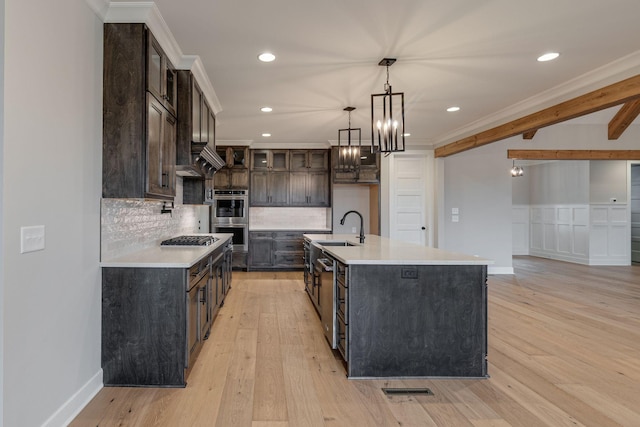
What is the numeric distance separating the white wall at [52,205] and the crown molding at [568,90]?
4.41 metres

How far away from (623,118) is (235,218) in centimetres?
716

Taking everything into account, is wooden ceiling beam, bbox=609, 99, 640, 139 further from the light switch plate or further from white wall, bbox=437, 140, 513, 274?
the light switch plate

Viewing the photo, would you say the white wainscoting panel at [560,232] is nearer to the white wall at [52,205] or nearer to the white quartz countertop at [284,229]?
the white quartz countertop at [284,229]

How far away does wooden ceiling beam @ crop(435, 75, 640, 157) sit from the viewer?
349 cm

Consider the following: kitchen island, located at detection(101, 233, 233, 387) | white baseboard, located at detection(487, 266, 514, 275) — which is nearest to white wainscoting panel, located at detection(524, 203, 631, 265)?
white baseboard, located at detection(487, 266, 514, 275)

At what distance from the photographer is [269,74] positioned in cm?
380

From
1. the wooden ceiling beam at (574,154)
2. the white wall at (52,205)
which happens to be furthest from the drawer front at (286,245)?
the white wall at (52,205)

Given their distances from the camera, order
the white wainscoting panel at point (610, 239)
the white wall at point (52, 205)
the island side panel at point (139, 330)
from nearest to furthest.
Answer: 1. the white wall at point (52, 205)
2. the island side panel at point (139, 330)
3. the white wainscoting panel at point (610, 239)

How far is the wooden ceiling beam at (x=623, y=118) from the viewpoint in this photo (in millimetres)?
6055

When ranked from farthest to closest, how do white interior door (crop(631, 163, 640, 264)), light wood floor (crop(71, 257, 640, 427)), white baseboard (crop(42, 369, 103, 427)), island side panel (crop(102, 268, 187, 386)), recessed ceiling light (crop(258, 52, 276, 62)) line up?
white interior door (crop(631, 163, 640, 264)) → recessed ceiling light (crop(258, 52, 276, 62)) → island side panel (crop(102, 268, 187, 386)) → light wood floor (crop(71, 257, 640, 427)) → white baseboard (crop(42, 369, 103, 427))

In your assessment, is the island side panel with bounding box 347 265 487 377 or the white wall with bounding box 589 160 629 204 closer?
the island side panel with bounding box 347 265 487 377

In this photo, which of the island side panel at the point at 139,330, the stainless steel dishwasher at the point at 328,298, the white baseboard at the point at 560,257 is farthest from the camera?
the white baseboard at the point at 560,257

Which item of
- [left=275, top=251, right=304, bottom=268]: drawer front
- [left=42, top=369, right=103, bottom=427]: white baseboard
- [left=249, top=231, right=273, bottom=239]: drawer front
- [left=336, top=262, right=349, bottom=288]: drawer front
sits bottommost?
[left=42, top=369, right=103, bottom=427]: white baseboard

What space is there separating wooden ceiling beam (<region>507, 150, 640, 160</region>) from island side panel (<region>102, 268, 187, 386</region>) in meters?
6.78
